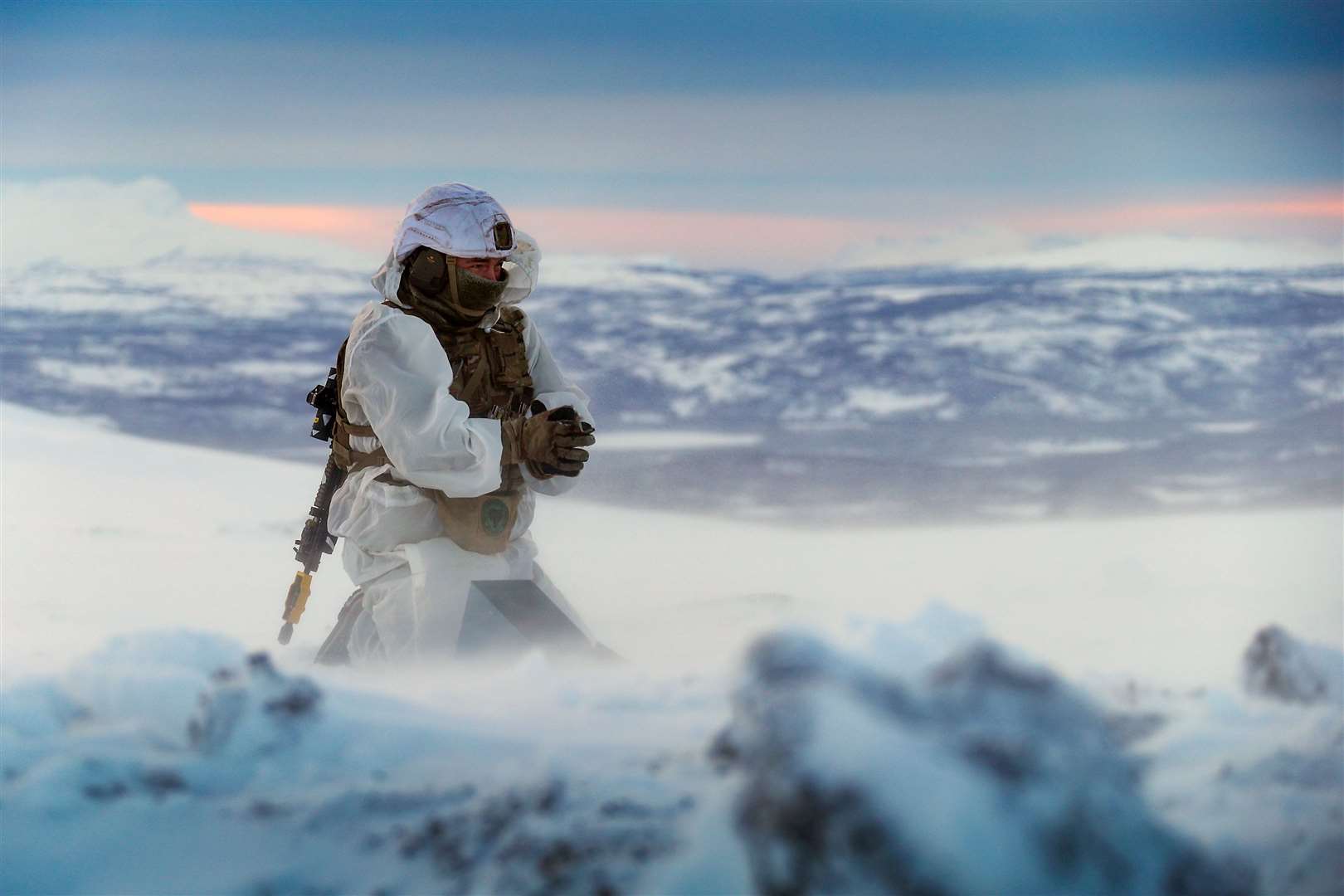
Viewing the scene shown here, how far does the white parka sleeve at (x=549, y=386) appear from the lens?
82.2 inches

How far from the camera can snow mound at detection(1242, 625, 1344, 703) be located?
1.16 m

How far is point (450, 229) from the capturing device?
1.90 meters

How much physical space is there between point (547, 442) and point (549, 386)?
0.88 feet

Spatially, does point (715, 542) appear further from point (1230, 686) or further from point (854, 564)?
point (1230, 686)

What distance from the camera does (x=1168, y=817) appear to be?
94cm

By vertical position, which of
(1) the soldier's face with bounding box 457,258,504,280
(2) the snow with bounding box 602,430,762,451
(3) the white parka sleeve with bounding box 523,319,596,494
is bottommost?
(2) the snow with bounding box 602,430,762,451

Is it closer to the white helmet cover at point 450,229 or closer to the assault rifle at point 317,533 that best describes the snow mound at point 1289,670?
the white helmet cover at point 450,229

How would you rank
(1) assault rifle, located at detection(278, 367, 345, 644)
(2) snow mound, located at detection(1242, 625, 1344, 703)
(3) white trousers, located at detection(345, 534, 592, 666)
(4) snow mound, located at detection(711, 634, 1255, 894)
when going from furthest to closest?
(1) assault rifle, located at detection(278, 367, 345, 644) → (3) white trousers, located at detection(345, 534, 592, 666) → (2) snow mound, located at detection(1242, 625, 1344, 703) → (4) snow mound, located at detection(711, 634, 1255, 894)

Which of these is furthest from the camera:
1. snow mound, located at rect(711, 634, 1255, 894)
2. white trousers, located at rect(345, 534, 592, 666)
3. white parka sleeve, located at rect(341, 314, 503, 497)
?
white trousers, located at rect(345, 534, 592, 666)

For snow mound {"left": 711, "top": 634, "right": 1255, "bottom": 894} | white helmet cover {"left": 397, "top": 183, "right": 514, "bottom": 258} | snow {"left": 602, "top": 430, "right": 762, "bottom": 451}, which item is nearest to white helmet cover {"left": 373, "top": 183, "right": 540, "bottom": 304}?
white helmet cover {"left": 397, "top": 183, "right": 514, "bottom": 258}

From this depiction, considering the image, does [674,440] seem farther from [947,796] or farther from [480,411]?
[947,796]

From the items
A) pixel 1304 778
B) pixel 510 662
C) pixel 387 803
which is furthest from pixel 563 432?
pixel 1304 778

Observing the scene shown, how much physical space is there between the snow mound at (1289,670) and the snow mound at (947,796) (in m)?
0.26

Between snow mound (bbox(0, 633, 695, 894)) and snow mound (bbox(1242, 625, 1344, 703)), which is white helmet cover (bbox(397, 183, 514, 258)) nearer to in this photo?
snow mound (bbox(0, 633, 695, 894))
